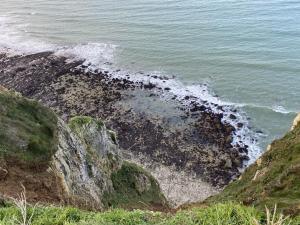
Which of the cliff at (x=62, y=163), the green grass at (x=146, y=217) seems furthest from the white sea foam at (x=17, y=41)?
the green grass at (x=146, y=217)

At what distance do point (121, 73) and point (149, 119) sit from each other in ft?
48.3

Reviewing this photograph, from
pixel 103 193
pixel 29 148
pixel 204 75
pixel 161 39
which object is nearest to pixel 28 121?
pixel 29 148

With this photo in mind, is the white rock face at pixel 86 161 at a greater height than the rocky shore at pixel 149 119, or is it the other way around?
the white rock face at pixel 86 161

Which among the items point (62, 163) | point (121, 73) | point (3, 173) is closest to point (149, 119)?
point (121, 73)

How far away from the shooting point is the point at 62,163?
22.7 m

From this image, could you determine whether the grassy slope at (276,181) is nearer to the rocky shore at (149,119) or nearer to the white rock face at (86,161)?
the white rock face at (86,161)

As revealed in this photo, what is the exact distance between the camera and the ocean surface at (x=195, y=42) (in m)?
53.0

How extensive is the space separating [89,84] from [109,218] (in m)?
48.0

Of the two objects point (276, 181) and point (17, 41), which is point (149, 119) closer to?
point (276, 181)

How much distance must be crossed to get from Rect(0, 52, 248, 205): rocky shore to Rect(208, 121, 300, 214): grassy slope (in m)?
15.7

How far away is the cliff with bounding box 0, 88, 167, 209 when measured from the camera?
20.0 meters

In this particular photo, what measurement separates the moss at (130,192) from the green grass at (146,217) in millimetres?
14463

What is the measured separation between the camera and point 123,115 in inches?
2002

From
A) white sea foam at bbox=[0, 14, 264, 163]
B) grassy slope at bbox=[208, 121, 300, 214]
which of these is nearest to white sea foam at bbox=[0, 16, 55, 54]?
white sea foam at bbox=[0, 14, 264, 163]
